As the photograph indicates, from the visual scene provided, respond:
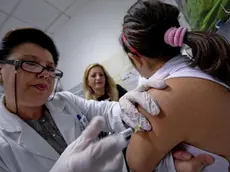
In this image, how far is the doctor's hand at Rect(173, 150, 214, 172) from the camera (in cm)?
A: 75

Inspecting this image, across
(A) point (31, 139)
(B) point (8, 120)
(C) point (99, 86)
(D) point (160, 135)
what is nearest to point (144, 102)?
(D) point (160, 135)

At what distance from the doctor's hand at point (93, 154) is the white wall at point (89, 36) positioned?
84.3 inches

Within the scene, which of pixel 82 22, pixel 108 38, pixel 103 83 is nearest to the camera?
pixel 103 83

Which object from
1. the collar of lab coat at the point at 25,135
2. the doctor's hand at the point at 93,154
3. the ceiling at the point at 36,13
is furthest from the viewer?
the ceiling at the point at 36,13

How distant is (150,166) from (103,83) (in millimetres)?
1616

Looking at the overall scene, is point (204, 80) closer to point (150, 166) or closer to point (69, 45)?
point (150, 166)

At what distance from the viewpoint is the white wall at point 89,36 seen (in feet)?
9.58

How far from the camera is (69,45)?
354 cm

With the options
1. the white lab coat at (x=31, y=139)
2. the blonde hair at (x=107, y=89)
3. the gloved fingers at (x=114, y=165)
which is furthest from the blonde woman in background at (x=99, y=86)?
the gloved fingers at (x=114, y=165)

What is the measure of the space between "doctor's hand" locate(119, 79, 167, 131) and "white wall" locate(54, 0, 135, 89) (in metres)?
2.01

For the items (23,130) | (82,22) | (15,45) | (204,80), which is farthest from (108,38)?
(204,80)

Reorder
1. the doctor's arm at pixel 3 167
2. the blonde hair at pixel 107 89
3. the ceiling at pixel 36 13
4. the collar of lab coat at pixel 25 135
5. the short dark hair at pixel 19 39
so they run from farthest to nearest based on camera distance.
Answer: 1. the ceiling at pixel 36 13
2. the blonde hair at pixel 107 89
3. the short dark hair at pixel 19 39
4. the collar of lab coat at pixel 25 135
5. the doctor's arm at pixel 3 167

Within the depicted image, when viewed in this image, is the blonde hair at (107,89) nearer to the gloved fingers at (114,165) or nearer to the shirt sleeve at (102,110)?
the shirt sleeve at (102,110)

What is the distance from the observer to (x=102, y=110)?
1.40m
